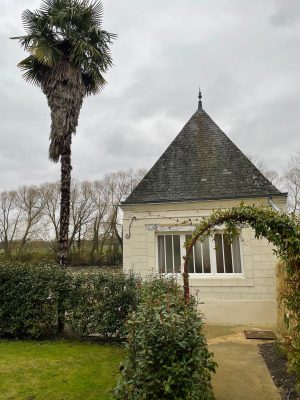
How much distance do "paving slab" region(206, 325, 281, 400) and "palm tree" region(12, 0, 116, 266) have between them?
5939mm

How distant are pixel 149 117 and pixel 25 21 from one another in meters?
11.5

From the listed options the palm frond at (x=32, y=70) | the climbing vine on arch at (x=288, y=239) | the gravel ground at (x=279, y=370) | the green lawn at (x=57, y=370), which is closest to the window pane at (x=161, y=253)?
the green lawn at (x=57, y=370)

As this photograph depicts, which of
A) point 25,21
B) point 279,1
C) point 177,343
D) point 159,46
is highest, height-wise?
point 25,21

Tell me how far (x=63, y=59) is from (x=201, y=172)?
20.6ft

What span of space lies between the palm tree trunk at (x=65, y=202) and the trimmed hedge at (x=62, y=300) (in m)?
1.97

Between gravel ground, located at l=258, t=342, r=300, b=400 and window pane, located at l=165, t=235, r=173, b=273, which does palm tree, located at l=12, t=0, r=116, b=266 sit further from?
gravel ground, located at l=258, t=342, r=300, b=400

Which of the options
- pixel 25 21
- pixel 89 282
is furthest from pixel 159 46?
pixel 89 282

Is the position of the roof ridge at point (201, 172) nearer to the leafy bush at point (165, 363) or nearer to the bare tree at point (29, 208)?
the leafy bush at point (165, 363)

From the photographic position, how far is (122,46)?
36.8ft

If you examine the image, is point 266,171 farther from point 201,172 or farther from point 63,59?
point 63,59

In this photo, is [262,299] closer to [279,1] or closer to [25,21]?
[279,1]

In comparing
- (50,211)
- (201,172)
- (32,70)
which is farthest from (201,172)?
(50,211)

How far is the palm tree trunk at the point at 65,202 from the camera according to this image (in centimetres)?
927

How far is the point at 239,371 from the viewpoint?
504 cm
